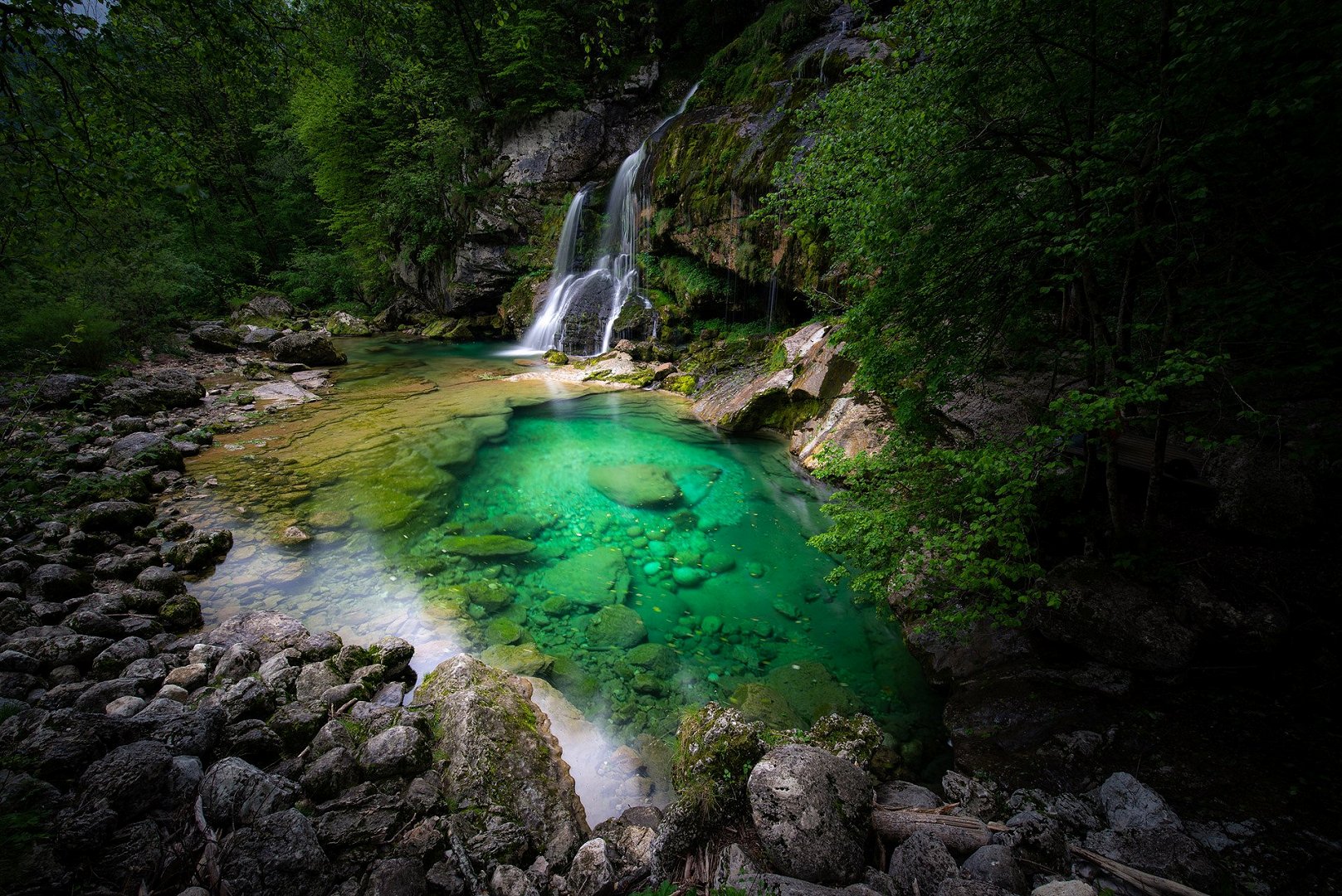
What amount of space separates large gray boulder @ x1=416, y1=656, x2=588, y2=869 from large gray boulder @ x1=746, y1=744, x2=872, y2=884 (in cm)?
128

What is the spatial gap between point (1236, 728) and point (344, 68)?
106 feet

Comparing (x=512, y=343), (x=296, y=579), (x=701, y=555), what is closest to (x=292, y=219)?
(x=512, y=343)

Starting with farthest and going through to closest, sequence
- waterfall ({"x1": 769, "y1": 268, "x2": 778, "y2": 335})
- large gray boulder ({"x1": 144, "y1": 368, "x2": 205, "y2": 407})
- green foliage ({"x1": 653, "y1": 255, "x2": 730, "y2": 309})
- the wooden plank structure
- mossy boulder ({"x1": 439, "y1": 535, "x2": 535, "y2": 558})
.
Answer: green foliage ({"x1": 653, "y1": 255, "x2": 730, "y2": 309}) → waterfall ({"x1": 769, "y1": 268, "x2": 778, "y2": 335}) → large gray boulder ({"x1": 144, "y1": 368, "x2": 205, "y2": 407}) → mossy boulder ({"x1": 439, "y1": 535, "x2": 535, "y2": 558}) → the wooden plank structure

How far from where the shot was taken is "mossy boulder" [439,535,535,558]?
6547mm

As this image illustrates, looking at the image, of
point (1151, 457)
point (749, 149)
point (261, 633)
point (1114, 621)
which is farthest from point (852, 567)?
point (749, 149)

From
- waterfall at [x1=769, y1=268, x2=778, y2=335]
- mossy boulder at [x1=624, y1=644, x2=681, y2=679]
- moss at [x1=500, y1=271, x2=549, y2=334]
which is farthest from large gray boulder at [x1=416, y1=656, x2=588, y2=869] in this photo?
moss at [x1=500, y1=271, x2=549, y2=334]

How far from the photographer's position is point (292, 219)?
101 ft

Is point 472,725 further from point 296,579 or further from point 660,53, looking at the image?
point 660,53

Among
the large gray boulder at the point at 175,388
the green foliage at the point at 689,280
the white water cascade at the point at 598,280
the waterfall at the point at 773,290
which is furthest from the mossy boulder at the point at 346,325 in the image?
the waterfall at the point at 773,290

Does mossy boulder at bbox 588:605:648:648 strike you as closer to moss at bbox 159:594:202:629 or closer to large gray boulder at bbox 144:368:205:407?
moss at bbox 159:594:202:629

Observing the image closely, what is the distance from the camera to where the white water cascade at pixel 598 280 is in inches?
704

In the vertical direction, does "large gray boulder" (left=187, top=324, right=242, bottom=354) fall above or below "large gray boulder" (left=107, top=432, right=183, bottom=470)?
above

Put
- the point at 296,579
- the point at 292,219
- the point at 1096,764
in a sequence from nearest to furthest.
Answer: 1. the point at 1096,764
2. the point at 296,579
3. the point at 292,219

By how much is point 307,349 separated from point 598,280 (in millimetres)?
10626
